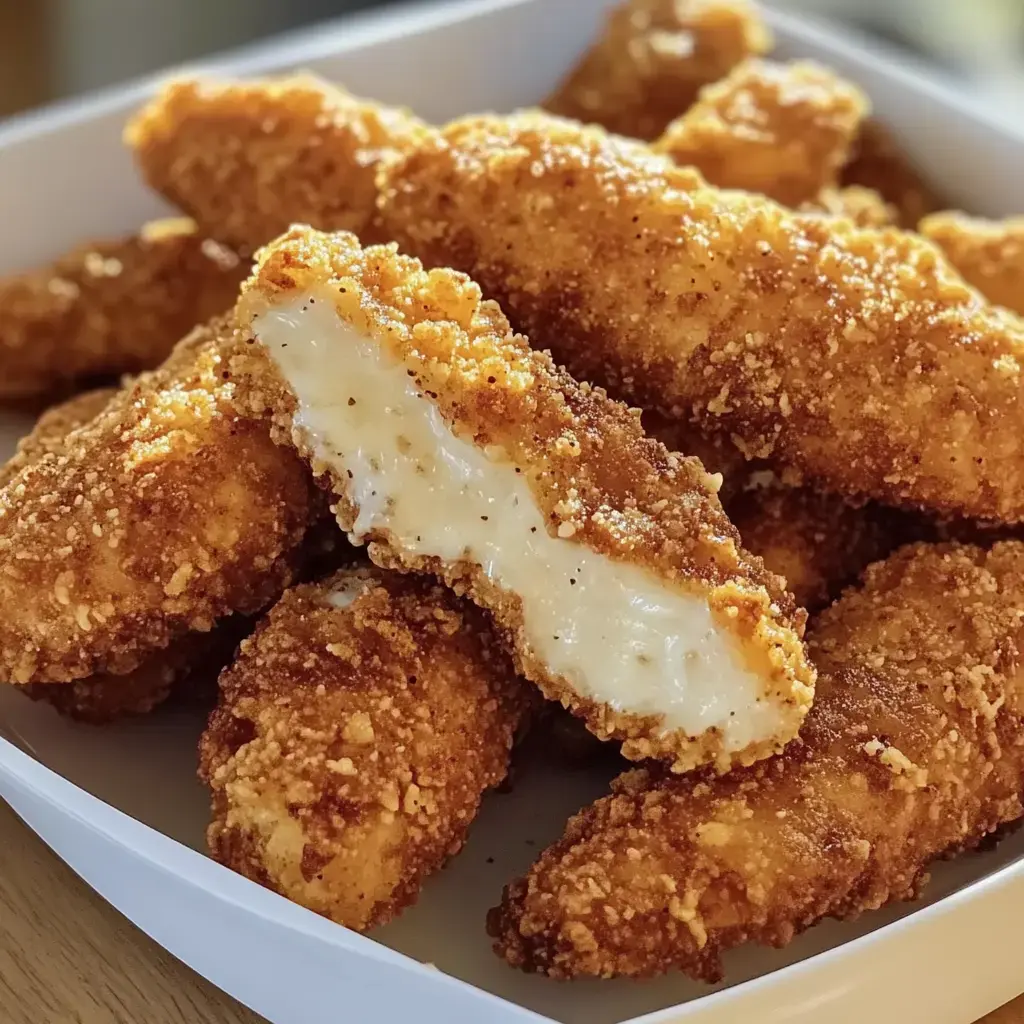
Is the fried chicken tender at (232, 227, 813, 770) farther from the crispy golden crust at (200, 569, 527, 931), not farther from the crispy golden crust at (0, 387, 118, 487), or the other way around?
the crispy golden crust at (0, 387, 118, 487)

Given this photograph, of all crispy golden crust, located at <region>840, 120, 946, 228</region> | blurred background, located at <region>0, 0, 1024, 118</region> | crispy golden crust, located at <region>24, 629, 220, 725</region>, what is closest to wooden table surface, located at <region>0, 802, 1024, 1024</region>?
crispy golden crust, located at <region>24, 629, 220, 725</region>

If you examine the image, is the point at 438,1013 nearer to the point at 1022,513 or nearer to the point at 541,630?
the point at 541,630

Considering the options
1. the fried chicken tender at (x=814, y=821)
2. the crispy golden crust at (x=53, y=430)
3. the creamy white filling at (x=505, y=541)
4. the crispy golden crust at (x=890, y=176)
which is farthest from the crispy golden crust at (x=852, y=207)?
the crispy golden crust at (x=53, y=430)

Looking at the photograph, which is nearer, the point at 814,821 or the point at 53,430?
the point at 814,821

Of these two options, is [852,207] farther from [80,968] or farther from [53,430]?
[80,968]

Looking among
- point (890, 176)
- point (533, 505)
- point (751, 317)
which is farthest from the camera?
point (890, 176)

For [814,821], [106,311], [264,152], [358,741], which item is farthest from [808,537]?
[106,311]
